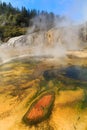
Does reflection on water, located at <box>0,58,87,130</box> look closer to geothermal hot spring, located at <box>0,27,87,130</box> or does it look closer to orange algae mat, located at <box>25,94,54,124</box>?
geothermal hot spring, located at <box>0,27,87,130</box>

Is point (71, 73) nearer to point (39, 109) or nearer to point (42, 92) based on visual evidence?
point (42, 92)

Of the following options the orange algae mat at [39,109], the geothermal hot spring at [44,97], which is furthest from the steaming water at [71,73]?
the orange algae mat at [39,109]

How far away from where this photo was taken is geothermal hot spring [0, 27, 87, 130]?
18.5ft

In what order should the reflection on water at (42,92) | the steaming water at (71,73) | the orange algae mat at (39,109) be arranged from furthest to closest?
the steaming water at (71,73)
the orange algae mat at (39,109)
the reflection on water at (42,92)

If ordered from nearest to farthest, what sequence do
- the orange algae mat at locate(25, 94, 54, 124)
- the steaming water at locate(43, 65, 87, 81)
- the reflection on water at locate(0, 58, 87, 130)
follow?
1. the reflection on water at locate(0, 58, 87, 130)
2. the orange algae mat at locate(25, 94, 54, 124)
3. the steaming water at locate(43, 65, 87, 81)

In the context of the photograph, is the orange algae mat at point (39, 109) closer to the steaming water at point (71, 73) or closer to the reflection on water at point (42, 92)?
the reflection on water at point (42, 92)

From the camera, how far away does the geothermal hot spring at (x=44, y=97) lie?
18.5ft

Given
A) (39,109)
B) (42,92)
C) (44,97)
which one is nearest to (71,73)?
(42,92)

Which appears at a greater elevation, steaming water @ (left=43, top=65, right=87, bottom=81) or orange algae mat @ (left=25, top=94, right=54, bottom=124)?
steaming water @ (left=43, top=65, right=87, bottom=81)

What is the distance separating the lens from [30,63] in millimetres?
11297

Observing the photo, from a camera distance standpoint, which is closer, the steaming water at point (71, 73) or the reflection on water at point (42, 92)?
the reflection on water at point (42, 92)

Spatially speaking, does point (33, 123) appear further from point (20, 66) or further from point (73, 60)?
point (73, 60)

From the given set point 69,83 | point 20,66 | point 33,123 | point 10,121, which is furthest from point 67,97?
point 20,66

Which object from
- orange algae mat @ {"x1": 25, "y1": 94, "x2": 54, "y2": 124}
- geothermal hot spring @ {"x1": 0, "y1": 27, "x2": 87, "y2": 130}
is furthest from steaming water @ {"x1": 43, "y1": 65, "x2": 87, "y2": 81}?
orange algae mat @ {"x1": 25, "y1": 94, "x2": 54, "y2": 124}
